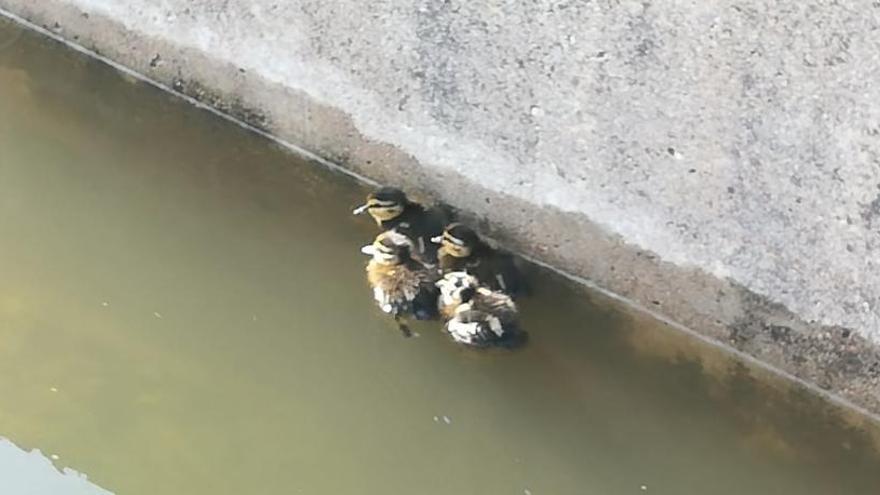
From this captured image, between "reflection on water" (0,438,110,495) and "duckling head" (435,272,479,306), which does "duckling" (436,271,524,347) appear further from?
"reflection on water" (0,438,110,495)

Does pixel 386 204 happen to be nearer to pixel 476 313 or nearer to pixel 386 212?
pixel 386 212

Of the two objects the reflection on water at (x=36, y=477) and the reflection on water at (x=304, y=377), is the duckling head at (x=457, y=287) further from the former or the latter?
the reflection on water at (x=36, y=477)

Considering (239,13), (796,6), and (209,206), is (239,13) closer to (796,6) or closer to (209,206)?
(209,206)

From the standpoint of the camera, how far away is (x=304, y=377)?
2.57 meters

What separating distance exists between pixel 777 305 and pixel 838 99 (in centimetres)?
48

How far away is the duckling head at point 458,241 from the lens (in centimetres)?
258

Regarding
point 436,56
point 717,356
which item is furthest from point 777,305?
point 436,56

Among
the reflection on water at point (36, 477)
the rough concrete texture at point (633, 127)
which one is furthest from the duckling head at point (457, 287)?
the reflection on water at point (36, 477)

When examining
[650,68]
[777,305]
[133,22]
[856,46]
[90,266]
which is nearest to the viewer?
[856,46]

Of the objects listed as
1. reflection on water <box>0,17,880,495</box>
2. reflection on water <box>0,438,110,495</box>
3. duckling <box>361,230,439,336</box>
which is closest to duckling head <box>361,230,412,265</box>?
duckling <box>361,230,439,336</box>

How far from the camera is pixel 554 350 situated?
8.48ft

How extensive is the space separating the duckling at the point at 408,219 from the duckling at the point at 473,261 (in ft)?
0.08

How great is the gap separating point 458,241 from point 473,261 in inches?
2.2

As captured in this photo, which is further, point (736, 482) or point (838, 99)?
point (736, 482)
